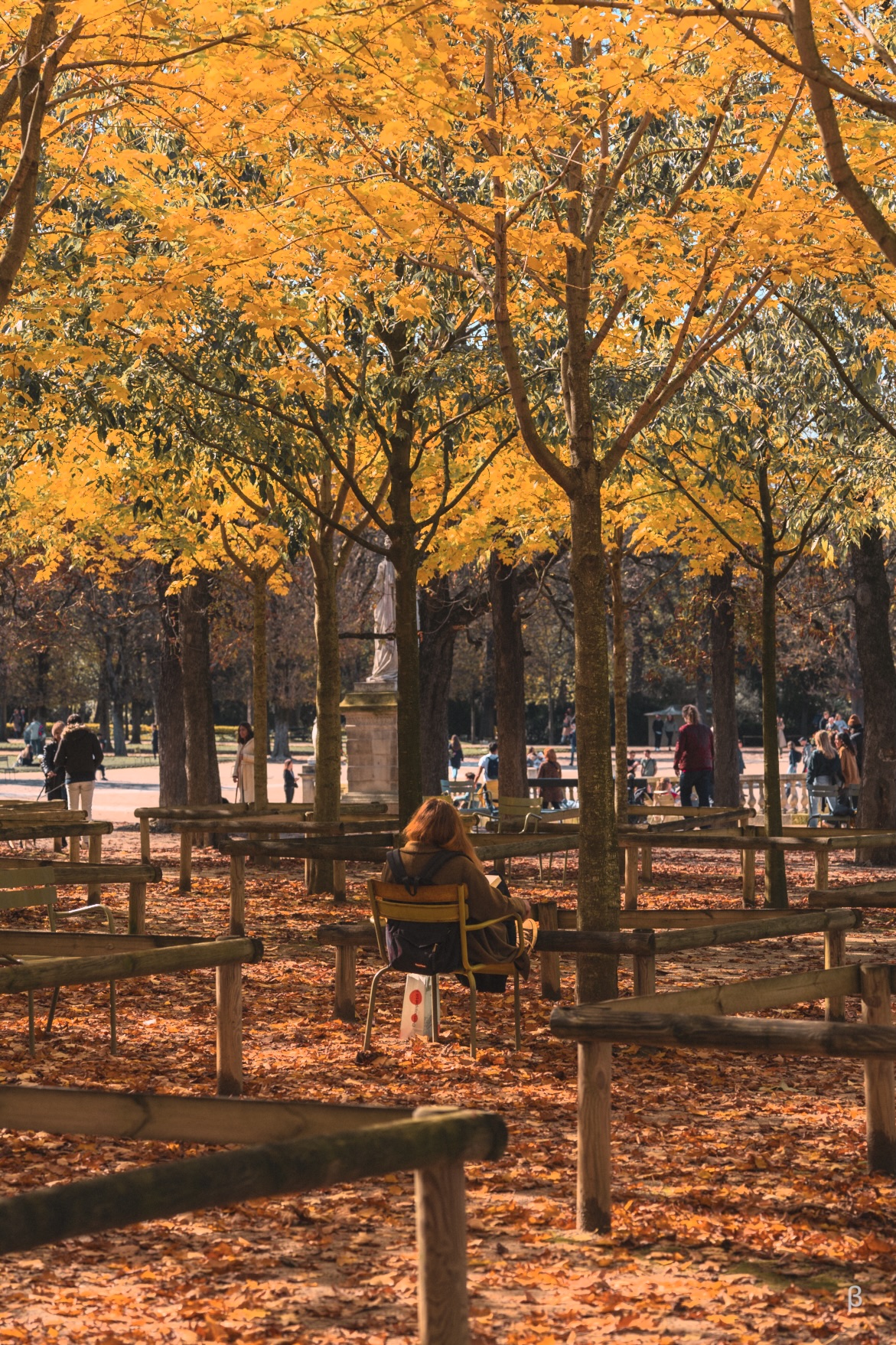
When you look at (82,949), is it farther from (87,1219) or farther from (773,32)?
(773,32)

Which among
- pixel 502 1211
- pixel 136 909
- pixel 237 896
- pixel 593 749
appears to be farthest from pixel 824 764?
pixel 502 1211

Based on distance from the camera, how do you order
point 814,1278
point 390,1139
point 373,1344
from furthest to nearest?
point 814,1278
point 373,1344
point 390,1139

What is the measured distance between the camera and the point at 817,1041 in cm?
491

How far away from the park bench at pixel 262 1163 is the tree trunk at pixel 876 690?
1432 cm

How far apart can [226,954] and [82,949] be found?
3.67 feet

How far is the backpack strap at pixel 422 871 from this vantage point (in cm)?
752

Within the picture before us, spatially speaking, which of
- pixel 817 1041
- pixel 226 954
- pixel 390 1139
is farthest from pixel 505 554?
pixel 390 1139

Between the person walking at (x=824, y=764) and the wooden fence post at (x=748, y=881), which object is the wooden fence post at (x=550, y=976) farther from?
the person walking at (x=824, y=764)

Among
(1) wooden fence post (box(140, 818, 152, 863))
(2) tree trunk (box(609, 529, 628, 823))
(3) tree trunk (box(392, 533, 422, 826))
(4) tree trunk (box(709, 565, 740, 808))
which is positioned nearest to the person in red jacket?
(4) tree trunk (box(709, 565, 740, 808))

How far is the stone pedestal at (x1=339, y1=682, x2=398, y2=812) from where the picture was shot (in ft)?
69.8

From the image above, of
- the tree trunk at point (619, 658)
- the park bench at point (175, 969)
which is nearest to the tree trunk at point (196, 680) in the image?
the tree trunk at point (619, 658)

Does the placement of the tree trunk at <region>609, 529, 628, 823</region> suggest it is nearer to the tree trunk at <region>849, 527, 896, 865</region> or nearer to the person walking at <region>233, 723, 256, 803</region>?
the tree trunk at <region>849, 527, 896, 865</region>

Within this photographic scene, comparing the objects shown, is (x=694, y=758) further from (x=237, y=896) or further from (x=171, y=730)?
(x=237, y=896)

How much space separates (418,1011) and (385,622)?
1341 centimetres
